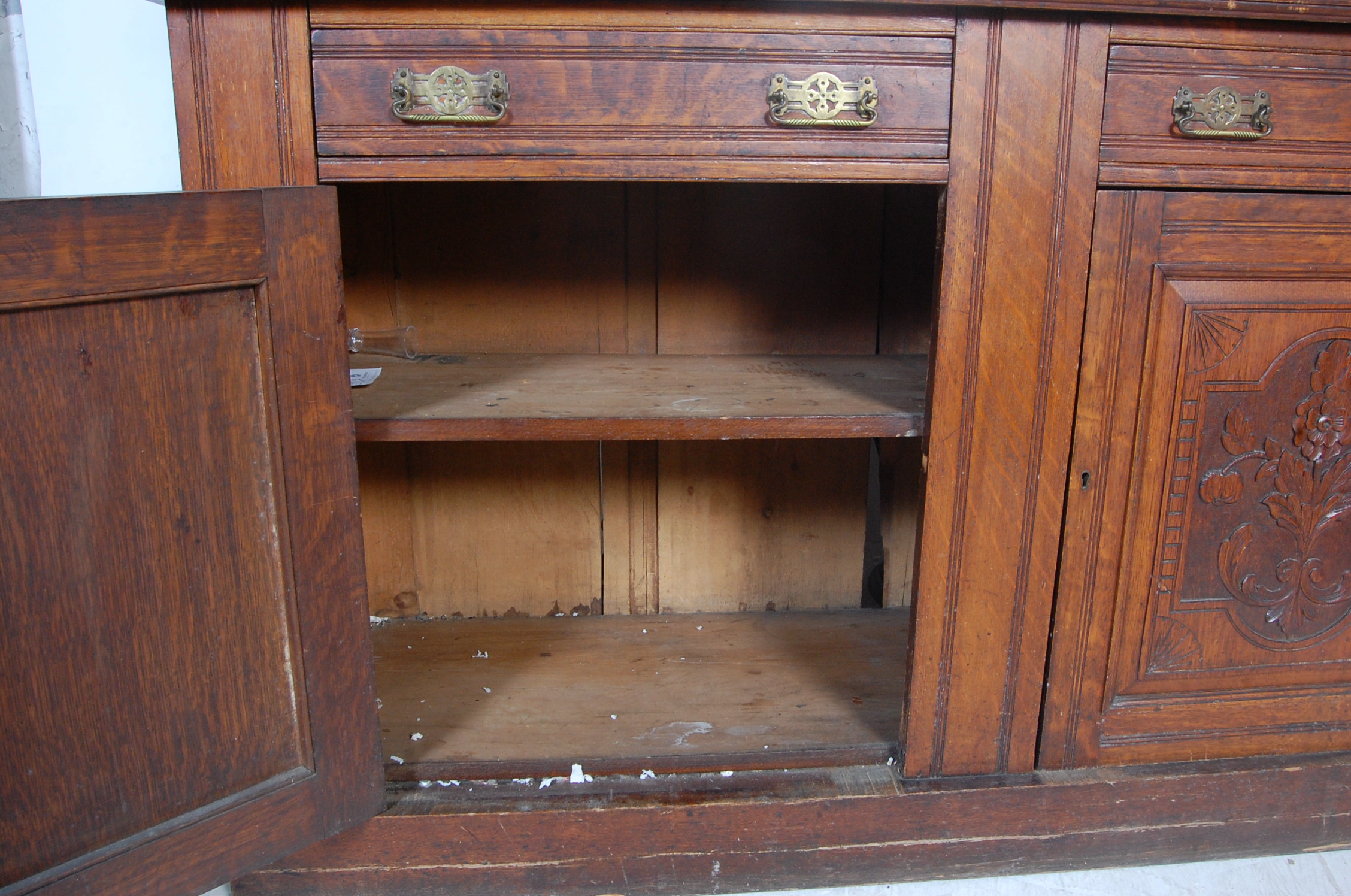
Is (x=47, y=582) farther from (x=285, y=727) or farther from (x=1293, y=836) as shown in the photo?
(x=1293, y=836)

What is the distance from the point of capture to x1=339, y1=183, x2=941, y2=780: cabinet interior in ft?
4.18

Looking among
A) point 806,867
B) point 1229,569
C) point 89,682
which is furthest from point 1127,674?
point 89,682

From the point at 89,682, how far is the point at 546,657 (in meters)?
0.75

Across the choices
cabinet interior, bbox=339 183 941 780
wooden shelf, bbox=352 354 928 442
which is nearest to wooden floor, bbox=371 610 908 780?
cabinet interior, bbox=339 183 941 780

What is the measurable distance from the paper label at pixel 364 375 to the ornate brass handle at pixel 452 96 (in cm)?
44

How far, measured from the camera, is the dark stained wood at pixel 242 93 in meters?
0.91

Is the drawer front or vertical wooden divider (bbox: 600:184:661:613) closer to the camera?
the drawer front

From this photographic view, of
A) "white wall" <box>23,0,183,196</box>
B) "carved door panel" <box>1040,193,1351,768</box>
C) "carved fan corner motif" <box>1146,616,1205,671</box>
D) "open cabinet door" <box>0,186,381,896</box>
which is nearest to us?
"open cabinet door" <box>0,186,381,896</box>

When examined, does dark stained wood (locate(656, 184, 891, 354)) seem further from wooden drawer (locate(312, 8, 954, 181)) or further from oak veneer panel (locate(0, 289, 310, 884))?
oak veneer panel (locate(0, 289, 310, 884))

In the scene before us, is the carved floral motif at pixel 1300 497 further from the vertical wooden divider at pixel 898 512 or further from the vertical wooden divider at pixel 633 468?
the vertical wooden divider at pixel 633 468

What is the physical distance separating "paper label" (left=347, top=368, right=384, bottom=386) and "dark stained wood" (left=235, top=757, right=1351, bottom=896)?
1.86ft

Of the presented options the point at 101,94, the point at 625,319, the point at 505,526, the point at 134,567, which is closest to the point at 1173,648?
the point at 625,319

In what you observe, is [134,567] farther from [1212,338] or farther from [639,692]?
[1212,338]

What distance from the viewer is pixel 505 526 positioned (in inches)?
64.1
